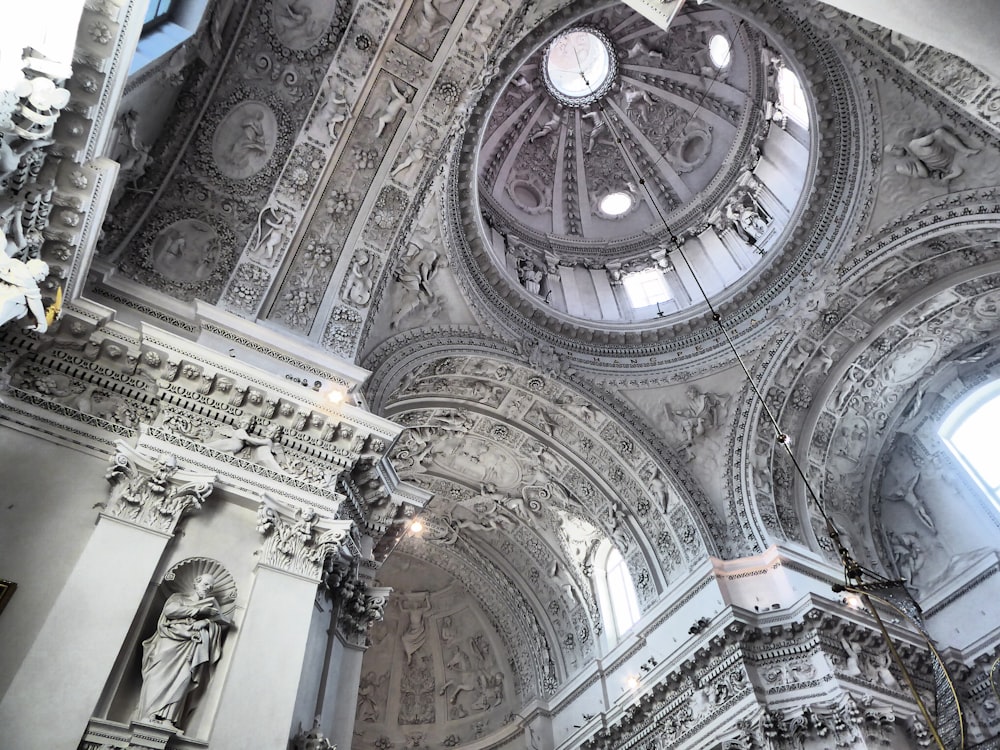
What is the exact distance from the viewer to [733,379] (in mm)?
13609

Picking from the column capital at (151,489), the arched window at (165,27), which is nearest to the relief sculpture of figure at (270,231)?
the arched window at (165,27)

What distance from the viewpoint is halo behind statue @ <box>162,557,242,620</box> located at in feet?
21.0

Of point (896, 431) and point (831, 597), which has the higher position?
point (896, 431)

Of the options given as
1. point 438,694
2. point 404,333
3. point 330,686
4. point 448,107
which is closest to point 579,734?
point 438,694

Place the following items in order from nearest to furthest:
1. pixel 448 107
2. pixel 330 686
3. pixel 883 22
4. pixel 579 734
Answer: pixel 883 22, pixel 330 686, pixel 448 107, pixel 579 734

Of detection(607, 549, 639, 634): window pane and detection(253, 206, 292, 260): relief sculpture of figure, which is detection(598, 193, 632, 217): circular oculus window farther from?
detection(253, 206, 292, 260): relief sculpture of figure

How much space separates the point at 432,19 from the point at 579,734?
1255 cm

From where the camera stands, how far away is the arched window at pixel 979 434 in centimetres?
1251

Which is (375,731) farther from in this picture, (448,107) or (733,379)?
(448,107)

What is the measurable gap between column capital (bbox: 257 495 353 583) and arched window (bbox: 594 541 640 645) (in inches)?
317

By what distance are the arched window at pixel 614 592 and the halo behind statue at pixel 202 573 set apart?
893cm

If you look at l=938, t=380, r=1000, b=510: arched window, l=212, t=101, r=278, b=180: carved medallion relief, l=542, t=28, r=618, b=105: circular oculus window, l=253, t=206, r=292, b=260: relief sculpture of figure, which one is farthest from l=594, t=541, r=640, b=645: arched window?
l=542, t=28, r=618, b=105: circular oculus window

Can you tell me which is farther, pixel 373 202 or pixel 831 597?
pixel 831 597

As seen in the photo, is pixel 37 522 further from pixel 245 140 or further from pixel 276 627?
pixel 245 140
